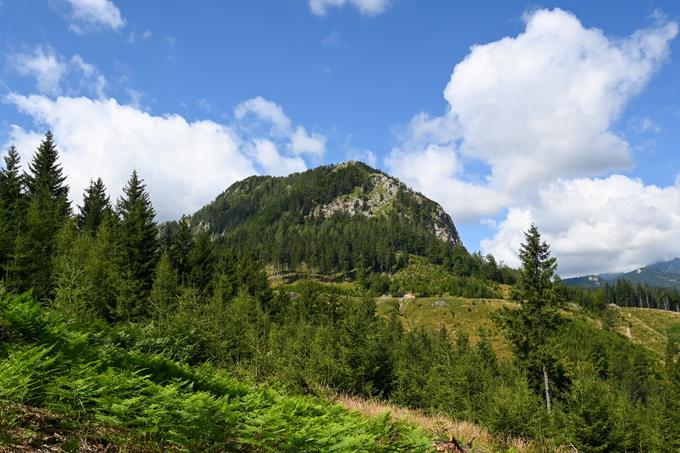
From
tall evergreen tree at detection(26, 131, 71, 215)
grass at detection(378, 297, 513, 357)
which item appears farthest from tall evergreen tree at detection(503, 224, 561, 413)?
grass at detection(378, 297, 513, 357)

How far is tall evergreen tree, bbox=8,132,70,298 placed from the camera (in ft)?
95.0

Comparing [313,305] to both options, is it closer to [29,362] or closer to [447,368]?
[447,368]

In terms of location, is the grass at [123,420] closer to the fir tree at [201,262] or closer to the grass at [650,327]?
the fir tree at [201,262]

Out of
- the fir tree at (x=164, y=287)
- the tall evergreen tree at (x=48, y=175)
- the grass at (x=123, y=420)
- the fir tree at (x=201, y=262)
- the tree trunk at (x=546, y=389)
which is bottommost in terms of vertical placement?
the tree trunk at (x=546, y=389)

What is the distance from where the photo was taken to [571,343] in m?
108

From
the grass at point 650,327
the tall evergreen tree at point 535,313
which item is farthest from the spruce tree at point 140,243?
the grass at point 650,327

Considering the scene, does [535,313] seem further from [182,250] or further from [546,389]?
[182,250]

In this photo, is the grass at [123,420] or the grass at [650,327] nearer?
the grass at [123,420]

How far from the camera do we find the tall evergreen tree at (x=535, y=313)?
3888 centimetres

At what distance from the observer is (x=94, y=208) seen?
2159 inches

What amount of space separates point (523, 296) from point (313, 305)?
5357 cm

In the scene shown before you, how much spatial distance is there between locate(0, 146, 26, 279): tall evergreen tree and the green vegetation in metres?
0.36

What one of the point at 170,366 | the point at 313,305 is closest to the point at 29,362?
the point at 170,366

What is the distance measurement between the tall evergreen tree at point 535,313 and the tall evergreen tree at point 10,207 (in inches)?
1641
